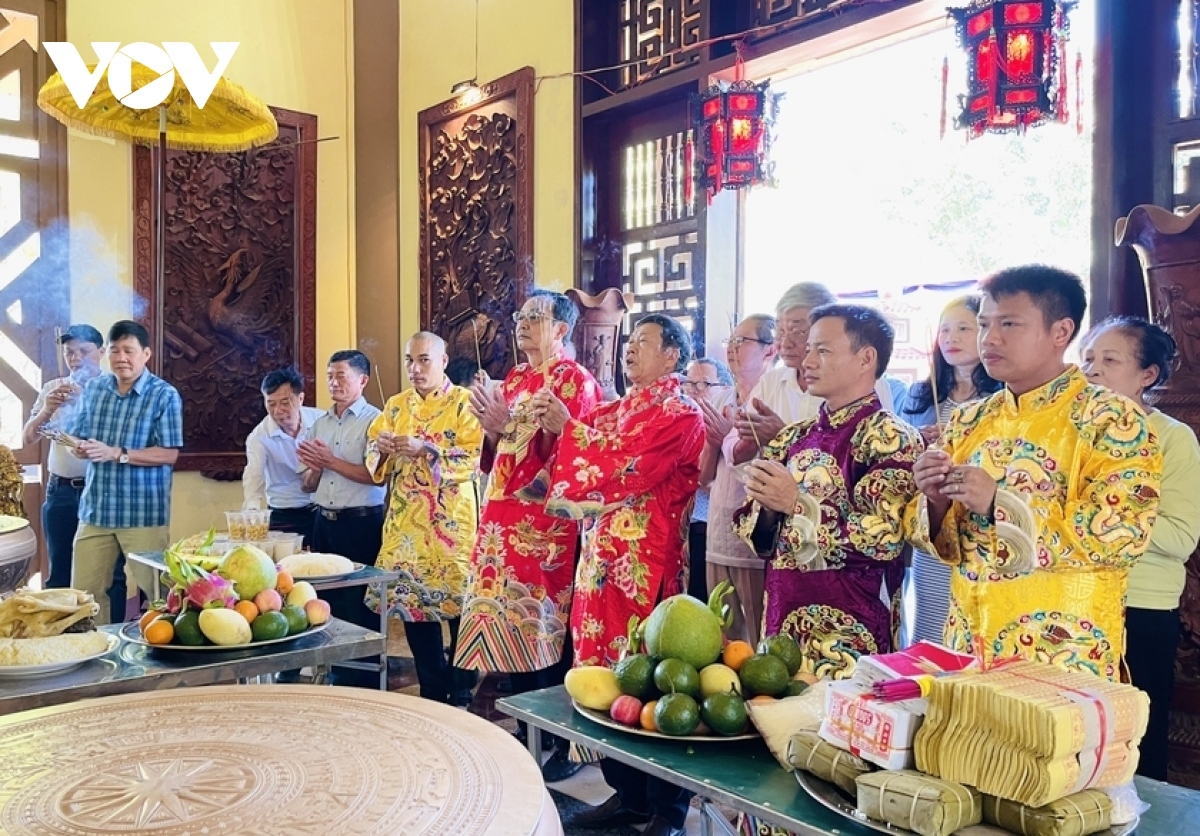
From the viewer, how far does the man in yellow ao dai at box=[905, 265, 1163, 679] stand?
1602mm

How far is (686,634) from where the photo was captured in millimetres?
1594

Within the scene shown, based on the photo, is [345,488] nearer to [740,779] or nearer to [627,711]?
[627,711]

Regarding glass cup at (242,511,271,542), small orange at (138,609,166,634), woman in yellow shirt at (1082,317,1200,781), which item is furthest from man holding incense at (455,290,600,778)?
woman in yellow shirt at (1082,317,1200,781)

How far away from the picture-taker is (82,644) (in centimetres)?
200

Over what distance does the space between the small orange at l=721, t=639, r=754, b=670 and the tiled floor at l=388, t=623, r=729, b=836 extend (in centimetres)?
92

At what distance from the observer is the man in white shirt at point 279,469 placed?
4.29m

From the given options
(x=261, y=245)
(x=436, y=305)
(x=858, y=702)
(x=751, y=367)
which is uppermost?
(x=261, y=245)

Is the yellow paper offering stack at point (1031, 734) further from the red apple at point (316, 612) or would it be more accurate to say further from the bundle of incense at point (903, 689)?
the red apple at point (316, 612)

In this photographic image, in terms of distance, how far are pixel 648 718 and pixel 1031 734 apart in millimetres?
556

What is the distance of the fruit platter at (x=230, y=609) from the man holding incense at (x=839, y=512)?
0.97 m

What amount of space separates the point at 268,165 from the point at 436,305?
4.23 ft

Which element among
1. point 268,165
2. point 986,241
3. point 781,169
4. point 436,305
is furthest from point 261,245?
point 986,241

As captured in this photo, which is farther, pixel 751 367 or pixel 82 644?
pixel 751 367

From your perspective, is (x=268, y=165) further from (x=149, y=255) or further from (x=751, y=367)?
(x=751, y=367)
